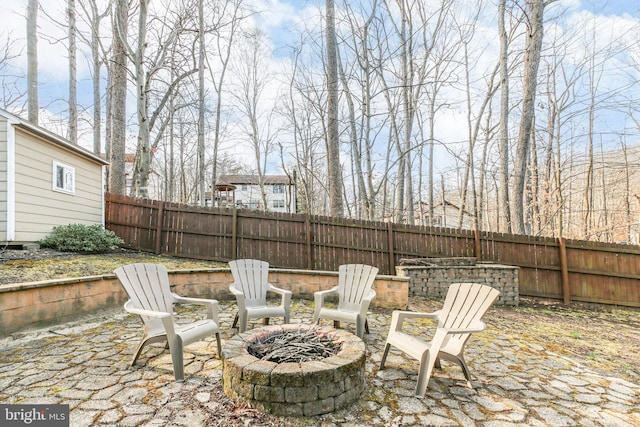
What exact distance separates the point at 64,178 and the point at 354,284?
7.16m

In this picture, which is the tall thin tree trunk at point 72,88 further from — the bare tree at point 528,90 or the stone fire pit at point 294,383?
the bare tree at point 528,90

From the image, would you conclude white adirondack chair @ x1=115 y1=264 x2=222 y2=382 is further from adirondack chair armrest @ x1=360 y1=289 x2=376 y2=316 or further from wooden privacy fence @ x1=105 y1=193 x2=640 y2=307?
wooden privacy fence @ x1=105 y1=193 x2=640 y2=307

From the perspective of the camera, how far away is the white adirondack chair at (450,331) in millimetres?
2262

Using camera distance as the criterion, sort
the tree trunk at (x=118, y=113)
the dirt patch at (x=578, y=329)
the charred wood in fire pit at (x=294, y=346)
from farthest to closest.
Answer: the tree trunk at (x=118, y=113), the dirt patch at (x=578, y=329), the charred wood in fire pit at (x=294, y=346)

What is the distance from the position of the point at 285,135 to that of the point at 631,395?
14.3 m

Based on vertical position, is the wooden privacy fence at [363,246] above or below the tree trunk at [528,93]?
below

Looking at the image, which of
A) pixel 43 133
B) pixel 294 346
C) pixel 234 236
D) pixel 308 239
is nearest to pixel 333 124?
pixel 308 239

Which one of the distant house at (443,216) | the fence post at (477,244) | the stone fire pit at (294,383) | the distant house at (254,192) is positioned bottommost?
the stone fire pit at (294,383)

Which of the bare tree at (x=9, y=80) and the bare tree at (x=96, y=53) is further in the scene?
the bare tree at (x=9, y=80)

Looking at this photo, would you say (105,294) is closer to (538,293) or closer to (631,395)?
(631,395)

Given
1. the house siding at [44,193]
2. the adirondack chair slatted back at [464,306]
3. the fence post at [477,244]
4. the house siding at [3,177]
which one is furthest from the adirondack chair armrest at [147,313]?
the fence post at [477,244]

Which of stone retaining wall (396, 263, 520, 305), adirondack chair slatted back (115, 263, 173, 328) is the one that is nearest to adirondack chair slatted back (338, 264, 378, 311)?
adirondack chair slatted back (115, 263, 173, 328)

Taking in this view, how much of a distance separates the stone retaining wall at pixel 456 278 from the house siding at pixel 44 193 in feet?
23.2

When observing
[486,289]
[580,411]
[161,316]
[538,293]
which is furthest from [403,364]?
[538,293]
